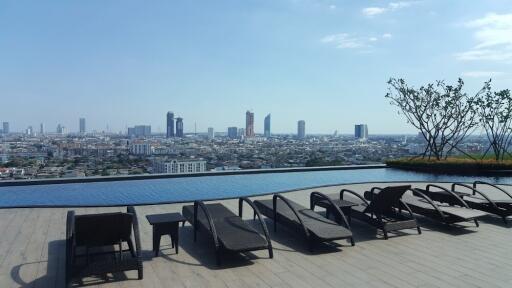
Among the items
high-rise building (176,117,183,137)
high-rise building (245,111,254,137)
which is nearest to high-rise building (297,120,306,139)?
high-rise building (245,111,254,137)

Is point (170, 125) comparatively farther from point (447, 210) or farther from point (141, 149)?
point (447, 210)

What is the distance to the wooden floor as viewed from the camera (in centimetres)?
405

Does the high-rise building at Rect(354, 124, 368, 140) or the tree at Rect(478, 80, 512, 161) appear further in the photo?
the high-rise building at Rect(354, 124, 368, 140)

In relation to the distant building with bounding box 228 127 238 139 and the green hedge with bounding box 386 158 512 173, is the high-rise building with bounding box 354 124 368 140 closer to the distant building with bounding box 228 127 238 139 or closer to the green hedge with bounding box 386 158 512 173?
the distant building with bounding box 228 127 238 139

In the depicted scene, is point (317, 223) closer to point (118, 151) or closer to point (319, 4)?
point (319, 4)

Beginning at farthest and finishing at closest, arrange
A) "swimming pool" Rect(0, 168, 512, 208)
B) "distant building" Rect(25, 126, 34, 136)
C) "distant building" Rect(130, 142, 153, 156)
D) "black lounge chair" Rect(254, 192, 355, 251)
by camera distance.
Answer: "distant building" Rect(25, 126, 34, 136) → "distant building" Rect(130, 142, 153, 156) → "swimming pool" Rect(0, 168, 512, 208) → "black lounge chair" Rect(254, 192, 355, 251)

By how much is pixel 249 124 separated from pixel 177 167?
16.6m

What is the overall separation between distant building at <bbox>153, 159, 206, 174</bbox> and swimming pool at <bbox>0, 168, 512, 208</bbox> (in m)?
0.44

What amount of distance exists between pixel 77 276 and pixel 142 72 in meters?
14.6

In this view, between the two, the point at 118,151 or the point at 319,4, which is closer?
the point at 319,4

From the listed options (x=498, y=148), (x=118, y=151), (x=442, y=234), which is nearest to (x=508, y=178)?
(x=498, y=148)

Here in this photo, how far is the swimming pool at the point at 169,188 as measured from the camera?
9.15 metres

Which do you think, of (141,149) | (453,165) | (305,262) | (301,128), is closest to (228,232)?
(305,262)

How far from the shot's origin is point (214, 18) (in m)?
12.4
